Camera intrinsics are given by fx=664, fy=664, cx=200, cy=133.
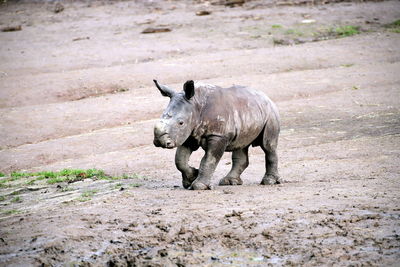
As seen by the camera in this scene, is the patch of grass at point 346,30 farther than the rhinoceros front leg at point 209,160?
Yes

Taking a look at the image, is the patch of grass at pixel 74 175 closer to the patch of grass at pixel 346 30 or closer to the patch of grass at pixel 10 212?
the patch of grass at pixel 10 212

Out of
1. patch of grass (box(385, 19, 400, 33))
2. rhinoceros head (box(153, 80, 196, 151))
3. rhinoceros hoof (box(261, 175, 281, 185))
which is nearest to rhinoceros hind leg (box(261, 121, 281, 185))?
rhinoceros hoof (box(261, 175, 281, 185))

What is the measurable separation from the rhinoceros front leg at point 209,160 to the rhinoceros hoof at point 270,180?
1189 mm

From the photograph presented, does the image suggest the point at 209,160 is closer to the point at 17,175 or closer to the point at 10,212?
the point at 10,212

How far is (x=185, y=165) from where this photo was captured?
9.96 meters

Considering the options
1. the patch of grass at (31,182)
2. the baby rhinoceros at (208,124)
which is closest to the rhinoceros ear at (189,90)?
the baby rhinoceros at (208,124)

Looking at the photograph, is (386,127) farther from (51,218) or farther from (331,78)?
(51,218)

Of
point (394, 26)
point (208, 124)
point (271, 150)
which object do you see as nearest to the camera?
point (208, 124)

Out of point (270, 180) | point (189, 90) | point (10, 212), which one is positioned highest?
point (189, 90)

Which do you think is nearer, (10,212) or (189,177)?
(10,212)

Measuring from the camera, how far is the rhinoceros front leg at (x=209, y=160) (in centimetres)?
975

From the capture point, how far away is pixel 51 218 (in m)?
8.34

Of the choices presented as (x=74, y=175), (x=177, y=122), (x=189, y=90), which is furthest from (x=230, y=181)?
(x=74, y=175)

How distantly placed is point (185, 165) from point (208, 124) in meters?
0.74
